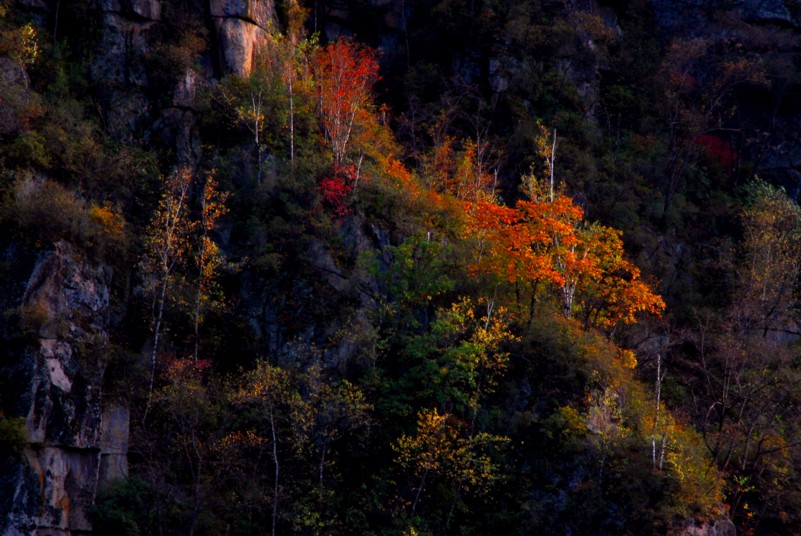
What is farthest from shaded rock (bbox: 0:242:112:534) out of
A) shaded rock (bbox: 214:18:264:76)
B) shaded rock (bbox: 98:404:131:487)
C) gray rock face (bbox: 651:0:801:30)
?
gray rock face (bbox: 651:0:801:30)

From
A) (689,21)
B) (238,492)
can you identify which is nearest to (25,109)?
(238,492)

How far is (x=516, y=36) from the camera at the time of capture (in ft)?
148

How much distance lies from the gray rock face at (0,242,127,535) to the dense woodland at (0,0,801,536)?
0.50m

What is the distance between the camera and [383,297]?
30.4 m

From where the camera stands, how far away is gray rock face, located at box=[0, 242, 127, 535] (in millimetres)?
22266

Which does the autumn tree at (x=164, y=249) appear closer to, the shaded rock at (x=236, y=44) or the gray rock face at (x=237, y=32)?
the shaded rock at (x=236, y=44)

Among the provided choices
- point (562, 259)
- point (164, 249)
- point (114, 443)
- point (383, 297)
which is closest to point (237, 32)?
point (164, 249)

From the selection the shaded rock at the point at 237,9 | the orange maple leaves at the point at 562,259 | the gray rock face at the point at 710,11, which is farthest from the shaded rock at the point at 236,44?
the gray rock face at the point at 710,11

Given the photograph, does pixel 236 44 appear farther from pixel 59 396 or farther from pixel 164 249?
pixel 59 396

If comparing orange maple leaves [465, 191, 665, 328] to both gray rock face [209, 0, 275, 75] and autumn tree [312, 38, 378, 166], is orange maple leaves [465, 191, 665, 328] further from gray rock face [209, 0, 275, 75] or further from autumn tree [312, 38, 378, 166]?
gray rock face [209, 0, 275, 75]

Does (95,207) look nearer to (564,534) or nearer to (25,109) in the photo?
(25,109)

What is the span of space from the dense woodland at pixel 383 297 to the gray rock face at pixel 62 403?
1.63ft

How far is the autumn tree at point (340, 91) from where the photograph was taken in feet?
119

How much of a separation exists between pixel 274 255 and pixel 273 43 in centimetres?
1534
